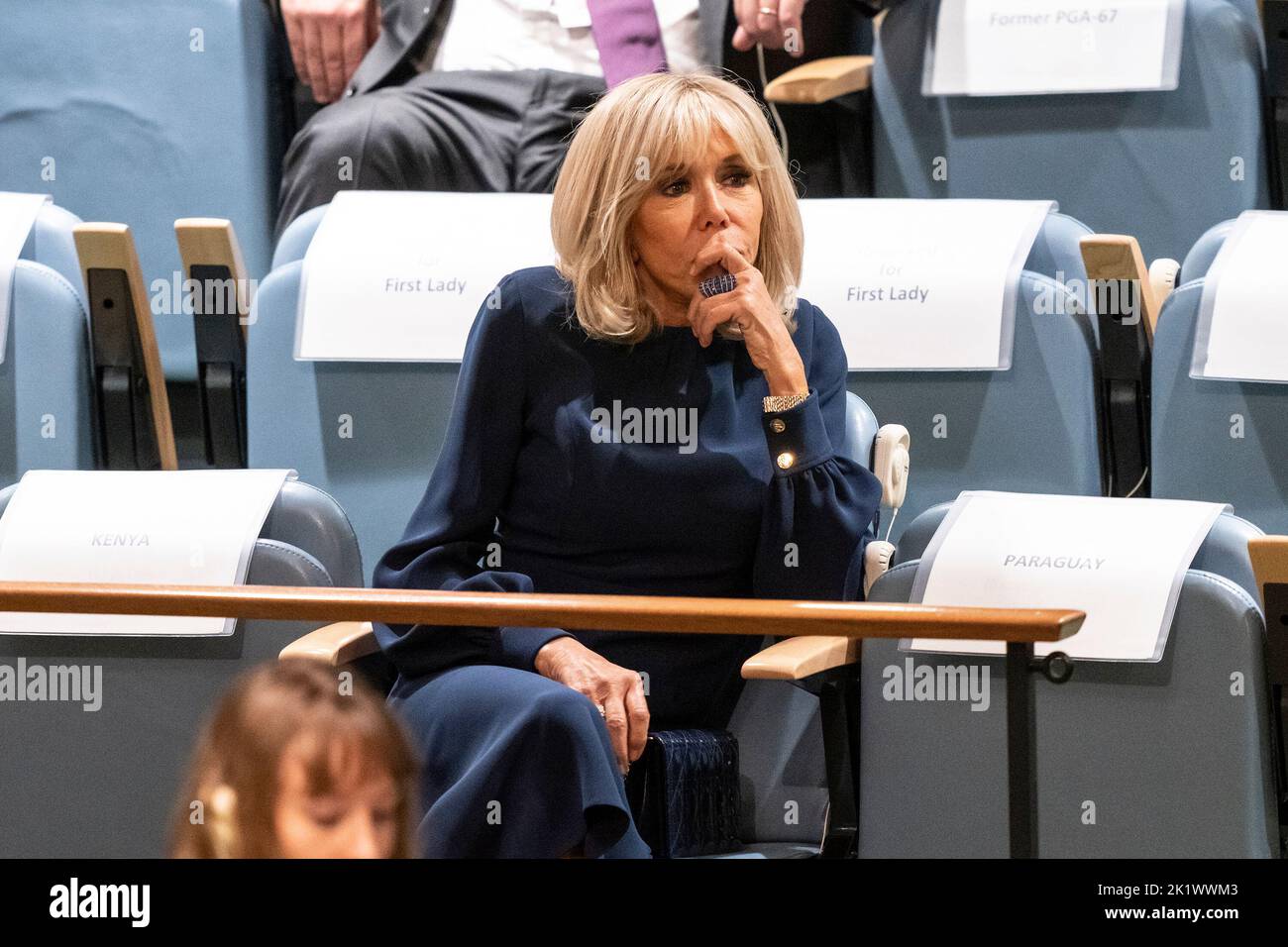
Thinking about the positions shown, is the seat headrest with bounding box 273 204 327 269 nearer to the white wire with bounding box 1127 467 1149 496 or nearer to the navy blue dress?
the navy blue dress

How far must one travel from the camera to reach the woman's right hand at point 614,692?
0.98 metres

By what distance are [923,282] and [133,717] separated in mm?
612

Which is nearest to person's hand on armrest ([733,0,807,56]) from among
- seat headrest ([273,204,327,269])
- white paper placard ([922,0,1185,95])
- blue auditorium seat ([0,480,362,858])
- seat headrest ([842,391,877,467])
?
white paper placard ([922,0,1185,95])

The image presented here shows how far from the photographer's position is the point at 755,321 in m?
1.12

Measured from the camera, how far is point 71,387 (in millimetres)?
1348

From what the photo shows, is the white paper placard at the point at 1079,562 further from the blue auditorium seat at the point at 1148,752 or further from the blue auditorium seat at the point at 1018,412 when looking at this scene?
the blue auditorium seat at the point at 1018,412

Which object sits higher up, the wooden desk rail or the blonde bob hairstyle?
the blonde bob hairstyle

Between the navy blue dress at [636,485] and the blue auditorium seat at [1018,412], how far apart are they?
139mm

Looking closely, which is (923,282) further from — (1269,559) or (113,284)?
(113,284)

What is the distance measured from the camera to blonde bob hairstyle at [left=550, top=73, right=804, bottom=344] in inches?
44.9

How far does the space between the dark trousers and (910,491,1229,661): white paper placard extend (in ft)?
2.41

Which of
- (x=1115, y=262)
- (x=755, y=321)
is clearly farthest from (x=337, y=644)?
(x=1115, y=262)

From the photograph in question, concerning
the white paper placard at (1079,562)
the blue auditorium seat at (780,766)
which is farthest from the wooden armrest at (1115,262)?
the blue auditorium seat at (780,766)
